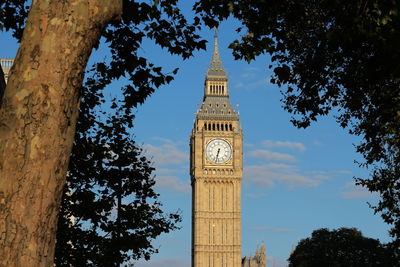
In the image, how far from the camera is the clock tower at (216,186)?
9800 cm

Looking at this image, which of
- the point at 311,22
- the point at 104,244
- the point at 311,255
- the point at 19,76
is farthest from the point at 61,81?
the point at 311,255

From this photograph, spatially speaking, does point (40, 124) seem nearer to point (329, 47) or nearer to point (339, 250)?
point (329, 47)

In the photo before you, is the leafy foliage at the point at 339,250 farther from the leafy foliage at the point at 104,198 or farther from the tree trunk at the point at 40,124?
the tree trunk at the point at 40,124

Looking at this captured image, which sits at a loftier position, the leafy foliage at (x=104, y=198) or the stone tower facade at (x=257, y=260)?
the stone tower facade at (x=257, y=260)

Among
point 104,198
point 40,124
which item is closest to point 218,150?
point 104,198

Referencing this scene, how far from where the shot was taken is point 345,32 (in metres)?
13.4

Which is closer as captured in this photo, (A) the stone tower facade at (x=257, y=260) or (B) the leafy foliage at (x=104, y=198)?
(B) the leafy foliage at (x=104, y=198)

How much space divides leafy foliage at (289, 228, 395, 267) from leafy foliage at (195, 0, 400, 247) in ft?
232

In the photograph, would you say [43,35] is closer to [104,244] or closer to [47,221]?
[47,221]

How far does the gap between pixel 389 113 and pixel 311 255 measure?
7501 centimetres

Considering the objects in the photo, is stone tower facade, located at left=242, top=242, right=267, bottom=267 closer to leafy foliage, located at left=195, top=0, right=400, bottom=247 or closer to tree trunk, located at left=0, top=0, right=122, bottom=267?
leafy foliage, located at left=195, top=0, right=400, bottom=247

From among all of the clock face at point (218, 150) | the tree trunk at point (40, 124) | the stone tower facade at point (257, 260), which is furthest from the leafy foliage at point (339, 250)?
the tree trunk at point (40, 124)

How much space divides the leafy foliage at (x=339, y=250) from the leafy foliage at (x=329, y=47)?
232ft

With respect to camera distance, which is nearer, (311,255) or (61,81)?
(61,81)
